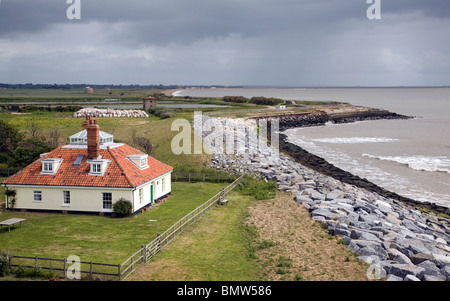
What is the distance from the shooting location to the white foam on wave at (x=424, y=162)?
164ft

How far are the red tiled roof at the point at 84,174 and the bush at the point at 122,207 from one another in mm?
989

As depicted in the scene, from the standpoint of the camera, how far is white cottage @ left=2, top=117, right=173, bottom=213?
89.2 ft

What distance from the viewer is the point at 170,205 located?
99.2 ft

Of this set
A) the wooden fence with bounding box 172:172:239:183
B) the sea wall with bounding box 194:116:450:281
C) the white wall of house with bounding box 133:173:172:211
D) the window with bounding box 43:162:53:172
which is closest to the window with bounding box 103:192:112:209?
the white wall of house with bounding box 133:173:172:211

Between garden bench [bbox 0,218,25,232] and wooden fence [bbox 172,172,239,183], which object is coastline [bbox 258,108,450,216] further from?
garden bench [bbox 0,218,25,232]

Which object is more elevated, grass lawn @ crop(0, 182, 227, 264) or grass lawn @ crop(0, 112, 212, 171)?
grass lawn @ crop(0, 112, 212, 171)

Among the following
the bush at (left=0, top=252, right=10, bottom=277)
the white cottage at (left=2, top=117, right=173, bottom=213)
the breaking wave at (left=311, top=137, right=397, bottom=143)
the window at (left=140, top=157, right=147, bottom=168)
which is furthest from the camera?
the breaking wave at (left=311, top=137, right=397, bottom=143)

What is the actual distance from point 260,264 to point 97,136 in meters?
14.8

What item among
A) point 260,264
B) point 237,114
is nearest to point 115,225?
point 260,264

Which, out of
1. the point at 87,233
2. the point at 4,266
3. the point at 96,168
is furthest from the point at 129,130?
the point at 4,266

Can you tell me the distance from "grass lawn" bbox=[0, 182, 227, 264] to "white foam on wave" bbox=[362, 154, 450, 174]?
31900mm

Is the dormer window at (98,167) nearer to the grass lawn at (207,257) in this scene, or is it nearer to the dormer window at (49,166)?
the dormer window at (49,166)
